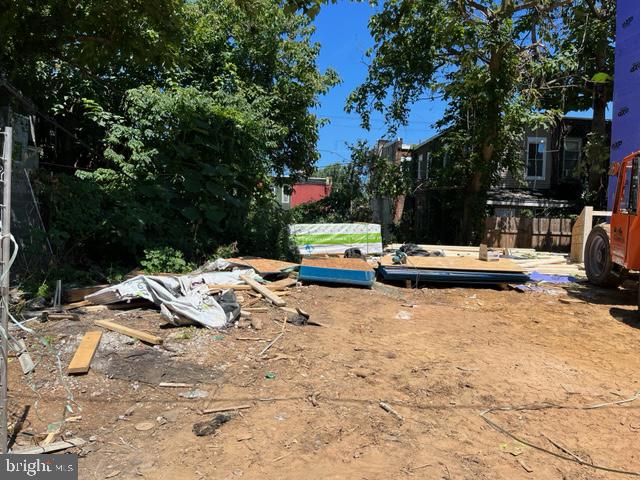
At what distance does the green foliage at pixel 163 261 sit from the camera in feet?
32.5

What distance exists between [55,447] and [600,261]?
1116 cm

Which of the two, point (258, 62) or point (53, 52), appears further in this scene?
point (258, 62)

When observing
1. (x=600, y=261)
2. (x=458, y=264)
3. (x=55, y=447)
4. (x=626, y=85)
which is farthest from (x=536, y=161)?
(x=55, y=447)

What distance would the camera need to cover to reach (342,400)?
14.8 feet

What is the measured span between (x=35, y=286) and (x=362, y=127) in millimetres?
15067

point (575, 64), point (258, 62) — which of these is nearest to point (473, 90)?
point (575, 64)

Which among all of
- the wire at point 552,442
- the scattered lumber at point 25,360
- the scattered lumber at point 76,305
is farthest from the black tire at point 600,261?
the scattered lumber at point 25,360

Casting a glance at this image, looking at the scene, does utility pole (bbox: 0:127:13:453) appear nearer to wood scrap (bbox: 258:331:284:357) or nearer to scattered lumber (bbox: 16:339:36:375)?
scattered lumber (bbox: 16:339:36:375)

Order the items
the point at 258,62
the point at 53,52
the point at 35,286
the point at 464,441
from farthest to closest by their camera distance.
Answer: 1. the point at 258,62
2. the point at 53,52
3. the point at 35,286
4. the point at 464,441

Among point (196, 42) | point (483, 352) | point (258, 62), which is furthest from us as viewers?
point (258, 62)

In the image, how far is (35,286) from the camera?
7.80 m

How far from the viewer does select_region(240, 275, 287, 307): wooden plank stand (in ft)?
26.1

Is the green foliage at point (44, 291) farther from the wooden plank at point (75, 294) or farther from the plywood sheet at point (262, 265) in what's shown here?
the plywood sheet at point (262, 265)

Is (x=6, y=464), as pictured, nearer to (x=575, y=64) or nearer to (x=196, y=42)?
(x=196, y=42)
